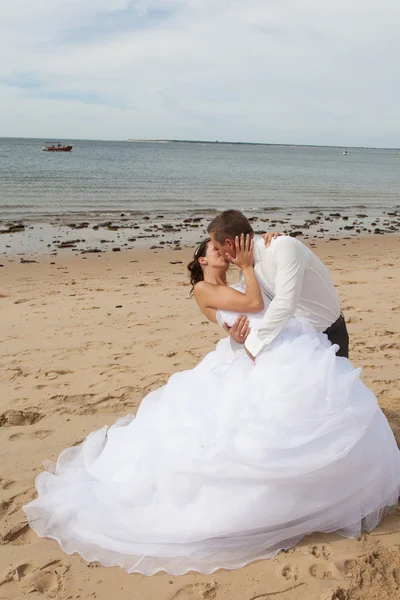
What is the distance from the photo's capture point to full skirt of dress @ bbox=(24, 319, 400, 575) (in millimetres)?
3176

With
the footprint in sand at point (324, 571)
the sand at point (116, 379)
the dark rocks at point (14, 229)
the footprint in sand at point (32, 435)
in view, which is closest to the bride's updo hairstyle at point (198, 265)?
the sand at point (116, 379)

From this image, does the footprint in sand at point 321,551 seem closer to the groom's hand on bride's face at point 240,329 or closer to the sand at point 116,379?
the sand at point 116,379

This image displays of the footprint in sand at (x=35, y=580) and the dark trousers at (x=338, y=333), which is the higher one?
the dark trousers at (x=338, y=333)

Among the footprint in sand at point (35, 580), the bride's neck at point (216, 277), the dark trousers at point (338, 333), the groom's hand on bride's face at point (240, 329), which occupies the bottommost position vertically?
the footprint in sand at point (35, 580)

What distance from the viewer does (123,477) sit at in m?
3.58

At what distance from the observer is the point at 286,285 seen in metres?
3.62

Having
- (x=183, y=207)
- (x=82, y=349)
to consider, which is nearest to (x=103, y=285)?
(x=82, y=349)

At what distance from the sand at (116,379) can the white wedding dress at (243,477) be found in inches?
4.6

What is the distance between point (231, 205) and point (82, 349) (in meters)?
21.3

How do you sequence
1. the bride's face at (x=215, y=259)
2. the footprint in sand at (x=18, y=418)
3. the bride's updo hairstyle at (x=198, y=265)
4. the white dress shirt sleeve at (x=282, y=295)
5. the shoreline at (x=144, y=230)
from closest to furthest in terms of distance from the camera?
the white dress shirt sleeve at (x=282, y=295)
the bride's face at (x=215, y=259)
the bride's updo hairstyle at (x=198, y=265)
the footprint in sand at (x=18, y=418)
the shoreline at (x=144, y=230)

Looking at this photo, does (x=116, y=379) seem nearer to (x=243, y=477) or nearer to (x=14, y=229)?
(x=243, y=477)

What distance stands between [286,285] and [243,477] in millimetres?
1196

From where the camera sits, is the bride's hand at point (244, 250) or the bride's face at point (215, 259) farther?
the bride's face at point (215, 259)

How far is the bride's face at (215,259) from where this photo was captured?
3.95 meters
